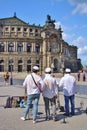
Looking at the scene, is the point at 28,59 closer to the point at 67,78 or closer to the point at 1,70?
the point at 1,70

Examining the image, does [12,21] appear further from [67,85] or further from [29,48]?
[67,85]

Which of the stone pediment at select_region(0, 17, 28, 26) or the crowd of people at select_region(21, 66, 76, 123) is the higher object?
the stone pediment at select_region(0, 17, 28, 26)

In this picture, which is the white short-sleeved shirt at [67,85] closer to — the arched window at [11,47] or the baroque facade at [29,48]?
the baroque facade at [29,48]

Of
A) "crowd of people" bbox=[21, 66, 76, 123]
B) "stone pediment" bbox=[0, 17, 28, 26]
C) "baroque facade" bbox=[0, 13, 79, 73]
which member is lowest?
"crowd of people" bbox=[21, 66, 76, 123]

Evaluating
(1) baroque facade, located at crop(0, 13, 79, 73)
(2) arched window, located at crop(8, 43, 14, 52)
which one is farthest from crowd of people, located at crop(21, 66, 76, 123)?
(2) arched window, located at crop(8, 43, 14, 52)

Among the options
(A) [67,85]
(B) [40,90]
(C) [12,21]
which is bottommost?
(B) [40,90]

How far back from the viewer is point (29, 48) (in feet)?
336

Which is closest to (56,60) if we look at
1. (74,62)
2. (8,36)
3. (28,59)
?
(28,59)

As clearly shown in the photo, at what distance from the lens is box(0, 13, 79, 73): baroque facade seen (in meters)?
98.8

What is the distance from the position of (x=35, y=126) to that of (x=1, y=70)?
88.9 metres

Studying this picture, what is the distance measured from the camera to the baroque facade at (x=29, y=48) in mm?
98812

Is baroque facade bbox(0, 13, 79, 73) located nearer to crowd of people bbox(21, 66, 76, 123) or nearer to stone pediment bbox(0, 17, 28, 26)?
stone pediment bbox(0, 17, 28, 26)

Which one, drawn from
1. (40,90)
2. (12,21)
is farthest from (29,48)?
(40,90)

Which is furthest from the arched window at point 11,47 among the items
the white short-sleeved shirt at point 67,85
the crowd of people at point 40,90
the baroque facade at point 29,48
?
the crowd of people at point 40,90
